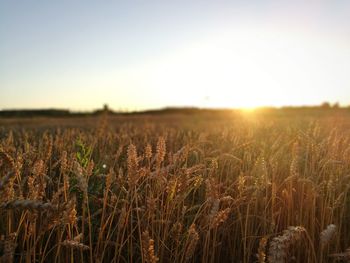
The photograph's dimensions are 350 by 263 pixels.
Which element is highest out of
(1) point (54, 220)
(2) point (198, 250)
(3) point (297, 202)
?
(1) point (54, 220)

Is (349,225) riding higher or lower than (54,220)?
lower

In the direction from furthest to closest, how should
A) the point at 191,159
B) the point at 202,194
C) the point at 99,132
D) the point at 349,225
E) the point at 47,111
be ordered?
1. the point at 47,111
2. the point at 99,132
3. the point at 191,159
4. the point at 202,194
5. the point at 349,225

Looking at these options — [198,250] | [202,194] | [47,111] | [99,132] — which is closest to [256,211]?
[198,250]

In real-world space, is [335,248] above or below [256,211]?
below

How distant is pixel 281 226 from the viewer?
9.80 ft

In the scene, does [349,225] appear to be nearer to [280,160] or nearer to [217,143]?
[280,160]

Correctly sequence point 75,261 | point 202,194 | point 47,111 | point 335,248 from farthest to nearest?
point 47,111 < point 202,194 < point 335,248 < point 75,261

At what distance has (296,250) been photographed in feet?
9.08

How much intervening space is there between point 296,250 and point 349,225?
0.66 m

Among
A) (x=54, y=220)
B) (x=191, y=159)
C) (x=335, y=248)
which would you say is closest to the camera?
(x=54, y=220)

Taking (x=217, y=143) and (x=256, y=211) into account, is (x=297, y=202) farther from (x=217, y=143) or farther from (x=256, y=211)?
(x=217, y=143)

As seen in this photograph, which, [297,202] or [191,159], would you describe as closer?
[297,202]

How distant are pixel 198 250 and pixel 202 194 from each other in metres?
0.74

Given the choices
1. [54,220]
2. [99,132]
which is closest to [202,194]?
[54,220]
